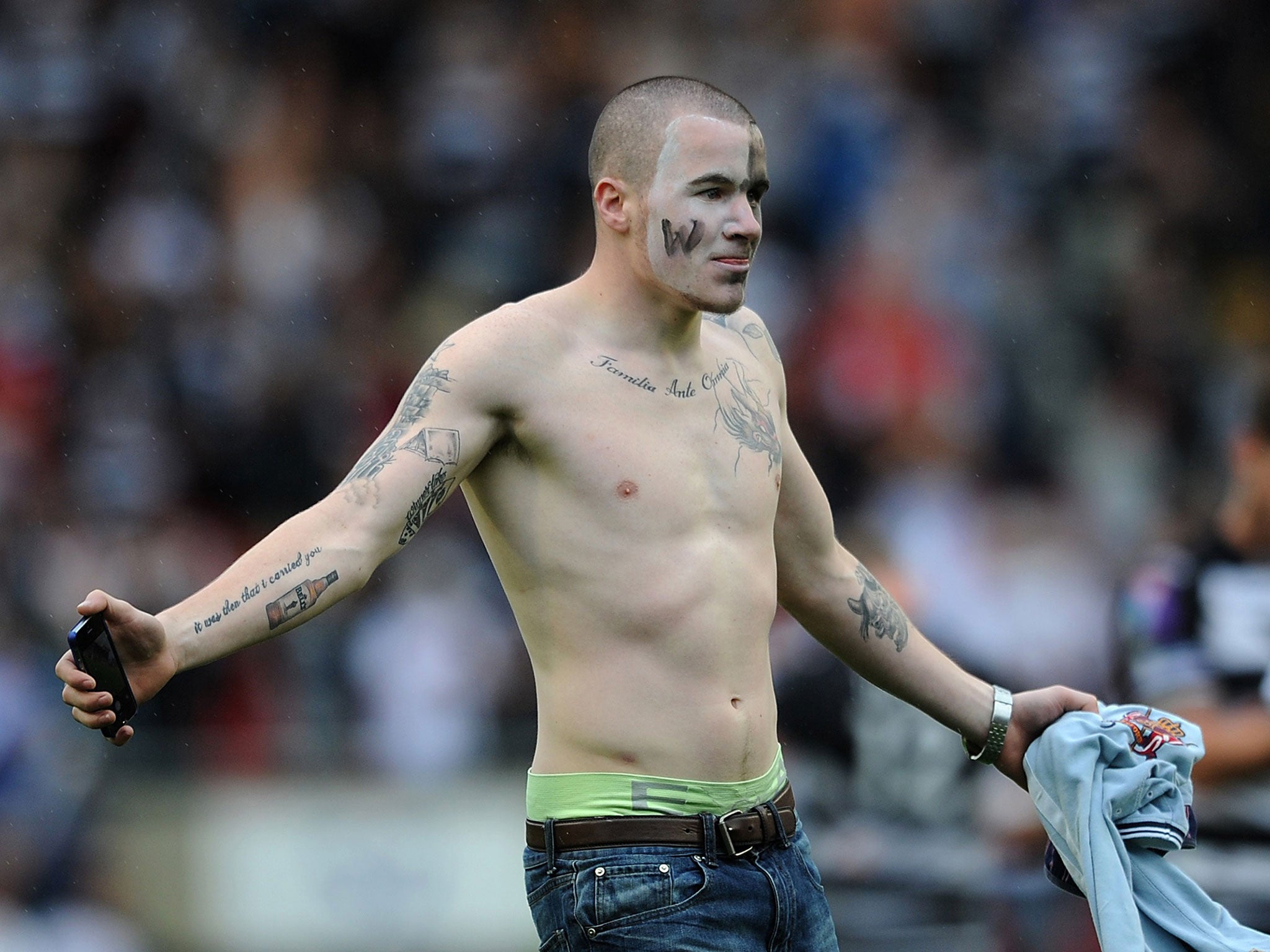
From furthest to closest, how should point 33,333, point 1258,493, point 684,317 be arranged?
point 33,333 → point 1258,493 → point 684,317

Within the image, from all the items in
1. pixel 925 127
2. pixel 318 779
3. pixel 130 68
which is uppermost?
pixel 130 68

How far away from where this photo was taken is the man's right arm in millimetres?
3227

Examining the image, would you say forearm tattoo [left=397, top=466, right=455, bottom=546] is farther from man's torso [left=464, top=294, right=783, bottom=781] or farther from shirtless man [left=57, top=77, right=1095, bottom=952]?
man's torso [left=464, top=294, right=783, bottom=781]

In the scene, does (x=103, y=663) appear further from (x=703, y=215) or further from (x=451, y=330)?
(x=451, y=330)

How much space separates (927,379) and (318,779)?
420 centimetres

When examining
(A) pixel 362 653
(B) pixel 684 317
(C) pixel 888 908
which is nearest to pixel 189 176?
(A) pixel 362 653

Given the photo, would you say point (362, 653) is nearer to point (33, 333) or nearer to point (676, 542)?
point (33, 333)

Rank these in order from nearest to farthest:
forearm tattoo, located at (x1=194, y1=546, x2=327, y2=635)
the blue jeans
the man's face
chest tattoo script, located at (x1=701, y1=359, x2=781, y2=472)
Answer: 1. forearm tattoo, located at (x1=194, y1=546, x2=327, y2=635)
2. the blue jeans
3. the man's face
4. chest tattoo script, located at (x1=701, y1=359, x2=781, y2=472)

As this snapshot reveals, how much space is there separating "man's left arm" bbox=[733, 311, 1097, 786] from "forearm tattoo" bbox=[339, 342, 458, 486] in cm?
92

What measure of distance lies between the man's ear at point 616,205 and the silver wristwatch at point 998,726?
1.44 m

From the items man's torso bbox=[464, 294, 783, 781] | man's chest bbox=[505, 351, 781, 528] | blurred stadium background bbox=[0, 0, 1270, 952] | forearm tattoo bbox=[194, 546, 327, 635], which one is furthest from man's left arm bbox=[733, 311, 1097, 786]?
blurred stadium background bbox=[0, 0, 1270, 952]

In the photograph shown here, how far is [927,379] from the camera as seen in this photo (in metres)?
10.5

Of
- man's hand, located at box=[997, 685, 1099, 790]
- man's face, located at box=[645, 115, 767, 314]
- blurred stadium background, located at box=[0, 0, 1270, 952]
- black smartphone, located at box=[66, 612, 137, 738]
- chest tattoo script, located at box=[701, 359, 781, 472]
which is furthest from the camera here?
blurred stadium background, located at box=[0, 0, 1270, 952]

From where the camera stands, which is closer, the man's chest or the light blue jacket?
the man's chest
